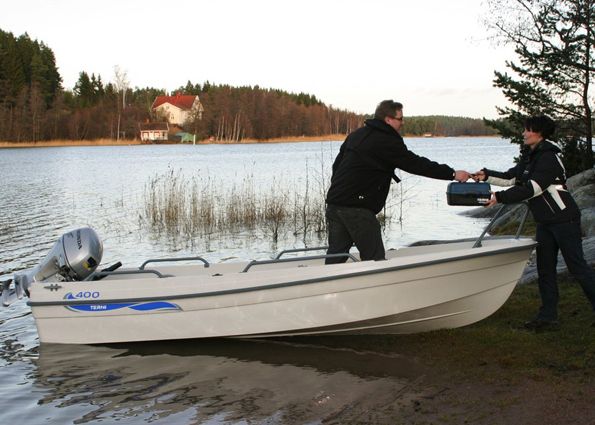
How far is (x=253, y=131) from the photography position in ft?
320

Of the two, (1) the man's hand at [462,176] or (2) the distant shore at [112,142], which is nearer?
(1) the man's hand at [462,176]

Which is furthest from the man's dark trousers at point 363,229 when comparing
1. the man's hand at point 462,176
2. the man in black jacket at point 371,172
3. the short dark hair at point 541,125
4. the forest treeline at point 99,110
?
the forest treeline at point 99,110

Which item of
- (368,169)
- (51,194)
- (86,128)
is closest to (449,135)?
(86,128)

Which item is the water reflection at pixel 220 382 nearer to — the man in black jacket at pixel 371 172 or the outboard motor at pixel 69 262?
the outboard motor at pixel 69 262

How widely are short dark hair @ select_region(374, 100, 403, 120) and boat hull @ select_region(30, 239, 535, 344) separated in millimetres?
1195

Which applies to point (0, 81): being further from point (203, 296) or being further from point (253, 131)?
point (203, 296)

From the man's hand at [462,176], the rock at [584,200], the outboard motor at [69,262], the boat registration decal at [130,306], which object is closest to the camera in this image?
the man's hand at [462,176]

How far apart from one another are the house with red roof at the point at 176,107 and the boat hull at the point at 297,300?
95.9 metres

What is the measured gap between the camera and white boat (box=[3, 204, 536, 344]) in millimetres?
6016

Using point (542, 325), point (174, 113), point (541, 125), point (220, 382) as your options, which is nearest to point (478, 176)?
point (541, 125)

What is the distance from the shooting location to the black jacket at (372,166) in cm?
591

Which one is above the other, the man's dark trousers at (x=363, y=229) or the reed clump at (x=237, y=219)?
the man's dark trousers at (x=363, y=229)

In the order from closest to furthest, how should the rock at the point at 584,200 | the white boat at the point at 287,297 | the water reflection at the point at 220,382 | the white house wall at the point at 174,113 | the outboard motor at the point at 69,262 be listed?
the water reflection at the point at 220,382 < the white boat at the point at 287,297 < the outboard motor at the point at 69,262 < the rock at the point at 584,200 < the white house wall at the point at 174,113

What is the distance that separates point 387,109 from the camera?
5984 mm
